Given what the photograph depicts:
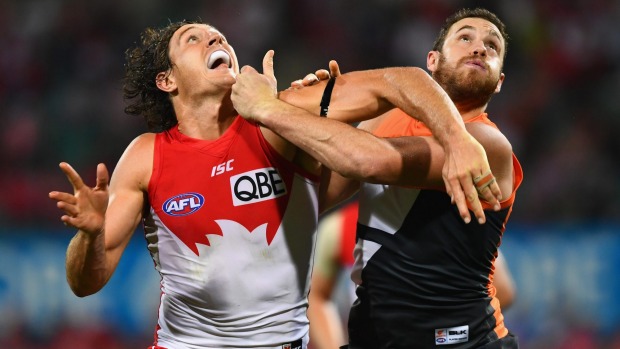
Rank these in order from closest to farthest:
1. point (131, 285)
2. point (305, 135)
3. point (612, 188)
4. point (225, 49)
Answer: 1. point (305, 135)
2. point (225, 49)
3. point (131, 285)
4. point (612, 188)

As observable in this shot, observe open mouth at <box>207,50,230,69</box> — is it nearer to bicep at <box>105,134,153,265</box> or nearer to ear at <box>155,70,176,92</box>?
ear at <box>155,70,176,92</box>

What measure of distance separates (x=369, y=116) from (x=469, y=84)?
68 centimetres

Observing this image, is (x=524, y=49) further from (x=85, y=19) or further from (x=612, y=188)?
(x=85, y=19)

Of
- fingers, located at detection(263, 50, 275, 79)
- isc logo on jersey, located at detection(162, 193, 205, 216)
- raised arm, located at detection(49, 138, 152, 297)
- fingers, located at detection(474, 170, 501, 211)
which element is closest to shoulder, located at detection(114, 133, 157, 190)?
raised arm, located at detection(49, 138, 152, 297)

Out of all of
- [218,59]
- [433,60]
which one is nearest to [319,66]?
[433,60]

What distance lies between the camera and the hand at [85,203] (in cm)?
382

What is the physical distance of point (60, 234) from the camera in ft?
26.5

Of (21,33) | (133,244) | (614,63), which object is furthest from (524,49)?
(21,33)

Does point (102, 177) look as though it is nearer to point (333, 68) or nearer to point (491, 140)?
point (333, 68)

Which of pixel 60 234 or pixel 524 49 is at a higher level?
pixel 524 49

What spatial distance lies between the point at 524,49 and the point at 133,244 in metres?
4.94

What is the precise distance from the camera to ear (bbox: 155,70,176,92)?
4824 millimetres

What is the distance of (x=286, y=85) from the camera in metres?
9.62

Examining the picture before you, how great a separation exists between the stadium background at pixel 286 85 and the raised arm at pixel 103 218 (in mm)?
3664
